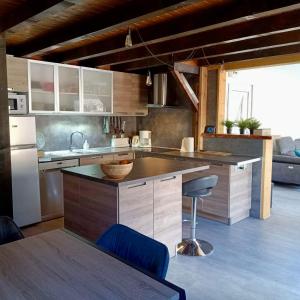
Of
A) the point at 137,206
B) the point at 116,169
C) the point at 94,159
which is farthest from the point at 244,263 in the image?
the point at 94,159

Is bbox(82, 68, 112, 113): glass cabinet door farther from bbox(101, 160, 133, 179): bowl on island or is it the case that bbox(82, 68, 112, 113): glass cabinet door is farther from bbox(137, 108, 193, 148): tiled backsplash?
bbox(101, 160, 133, 179): bowl on island

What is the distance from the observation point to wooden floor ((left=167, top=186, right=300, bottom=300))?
2541 mm

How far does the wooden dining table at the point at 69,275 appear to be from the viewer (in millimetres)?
1108

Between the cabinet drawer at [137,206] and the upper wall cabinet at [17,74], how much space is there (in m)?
2.24

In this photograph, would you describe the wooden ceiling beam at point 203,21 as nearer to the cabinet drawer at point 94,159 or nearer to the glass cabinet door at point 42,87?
the glass cabinet door at point 42,87

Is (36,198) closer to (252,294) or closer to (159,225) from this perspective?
(159,225)

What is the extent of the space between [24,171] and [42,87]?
124cm

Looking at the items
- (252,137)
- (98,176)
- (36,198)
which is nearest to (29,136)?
(36,198)

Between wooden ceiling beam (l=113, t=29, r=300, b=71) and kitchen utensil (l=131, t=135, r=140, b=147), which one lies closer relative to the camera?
wooden ceiling beam (l=113, t=29, r=300, b=71)

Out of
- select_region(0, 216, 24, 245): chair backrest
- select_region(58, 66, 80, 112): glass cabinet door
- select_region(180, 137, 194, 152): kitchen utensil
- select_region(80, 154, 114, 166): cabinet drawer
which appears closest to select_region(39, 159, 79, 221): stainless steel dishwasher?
select_region(80, 154, 114, 166): cabinet drawer

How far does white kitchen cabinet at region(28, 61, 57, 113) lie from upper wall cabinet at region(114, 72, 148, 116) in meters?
1.14

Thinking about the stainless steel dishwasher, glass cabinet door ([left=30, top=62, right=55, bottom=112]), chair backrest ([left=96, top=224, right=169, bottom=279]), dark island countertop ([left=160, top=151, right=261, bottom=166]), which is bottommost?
the stainless steel dishwasher

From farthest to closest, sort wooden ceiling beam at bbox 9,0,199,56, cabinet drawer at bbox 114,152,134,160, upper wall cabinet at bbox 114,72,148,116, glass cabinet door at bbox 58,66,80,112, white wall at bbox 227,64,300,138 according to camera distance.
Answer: white wall at bbox 227,64,300,138 → upper wall cabinet at bbox 114,72,148,116 → cabinet drawer at bbox 114,152,134,160 → glass cabinet door at bbox 58,66,80,112 → wooden ceiling beam at bbox 9,0,199,56

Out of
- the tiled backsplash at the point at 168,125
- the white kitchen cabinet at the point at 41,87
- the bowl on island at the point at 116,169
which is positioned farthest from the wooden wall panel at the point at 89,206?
the tiled backsplash at the point at 168,125
